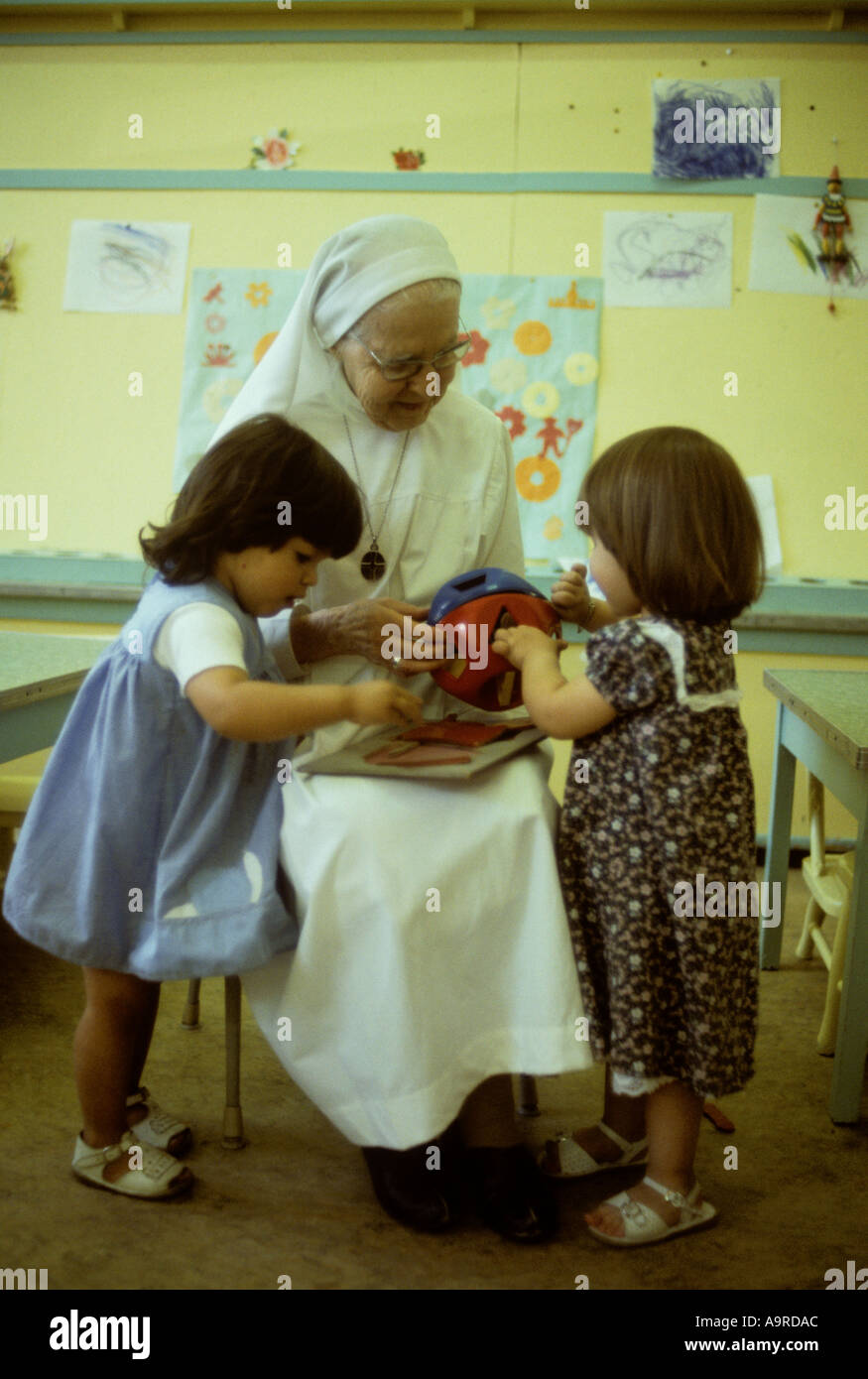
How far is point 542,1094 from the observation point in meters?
2.04

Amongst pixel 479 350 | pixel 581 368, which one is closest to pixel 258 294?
pixel 479 350

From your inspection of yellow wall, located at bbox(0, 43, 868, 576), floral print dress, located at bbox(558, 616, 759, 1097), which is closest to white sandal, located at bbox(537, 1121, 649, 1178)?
floral print dress, located at bbox(558, 616, 759, 1097)

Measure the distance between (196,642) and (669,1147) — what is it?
931mm

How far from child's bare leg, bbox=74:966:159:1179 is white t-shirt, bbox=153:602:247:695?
1.40 ft

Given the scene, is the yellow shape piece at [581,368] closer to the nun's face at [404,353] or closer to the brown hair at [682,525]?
the nun's face at [404,353]

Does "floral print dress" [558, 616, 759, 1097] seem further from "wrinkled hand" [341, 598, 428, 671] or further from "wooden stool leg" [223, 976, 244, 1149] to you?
"wooden stool leg" [223, 976, 244, 1149]

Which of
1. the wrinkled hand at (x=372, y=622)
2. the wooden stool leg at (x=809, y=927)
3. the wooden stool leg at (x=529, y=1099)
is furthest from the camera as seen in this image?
the wooden stool leg at (x=809, y=927)

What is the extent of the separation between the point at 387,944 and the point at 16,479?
2.79 meters


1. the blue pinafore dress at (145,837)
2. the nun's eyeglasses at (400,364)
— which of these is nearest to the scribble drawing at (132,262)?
the nun's eyeglasses at (400,364)

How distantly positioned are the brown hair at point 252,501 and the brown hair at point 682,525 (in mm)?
391

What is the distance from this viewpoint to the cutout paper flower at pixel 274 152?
3.49m

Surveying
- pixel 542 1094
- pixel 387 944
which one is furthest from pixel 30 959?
pixel 387 944

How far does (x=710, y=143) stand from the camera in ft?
11.1

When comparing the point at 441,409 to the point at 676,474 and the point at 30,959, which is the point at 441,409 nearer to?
the point at 676,474
